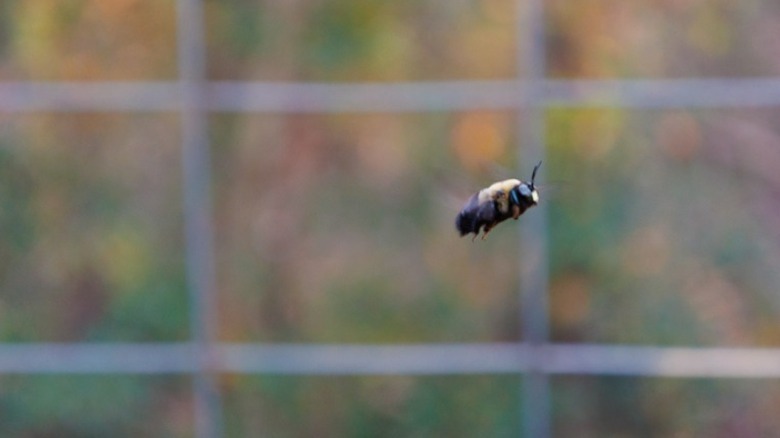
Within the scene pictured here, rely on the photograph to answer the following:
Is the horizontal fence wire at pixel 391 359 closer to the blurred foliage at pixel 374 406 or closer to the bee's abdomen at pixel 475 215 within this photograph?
the blurred foliage at pixel 374 406

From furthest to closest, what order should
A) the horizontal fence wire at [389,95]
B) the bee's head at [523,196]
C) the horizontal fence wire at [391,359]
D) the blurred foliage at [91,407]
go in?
the blurred foliage at [91,407] → the horizontal fence wire at [391,359] → the horizontal fence wire at [389,95] → the bee's head at [523,196]

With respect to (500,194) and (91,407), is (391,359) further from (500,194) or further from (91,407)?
(500,194)

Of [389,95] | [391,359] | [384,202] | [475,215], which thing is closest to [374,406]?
[391,359]

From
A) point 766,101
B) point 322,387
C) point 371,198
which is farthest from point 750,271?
point 322,387

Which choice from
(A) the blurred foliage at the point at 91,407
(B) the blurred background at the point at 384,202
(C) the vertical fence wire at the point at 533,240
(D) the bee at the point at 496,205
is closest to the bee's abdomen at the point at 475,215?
(D) the bee at the point at 496,205

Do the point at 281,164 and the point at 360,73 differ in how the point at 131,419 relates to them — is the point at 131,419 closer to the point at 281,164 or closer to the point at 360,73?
the point at 281,164

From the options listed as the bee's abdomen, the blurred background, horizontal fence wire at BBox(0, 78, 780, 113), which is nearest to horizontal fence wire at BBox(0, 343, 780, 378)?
the blurred background
